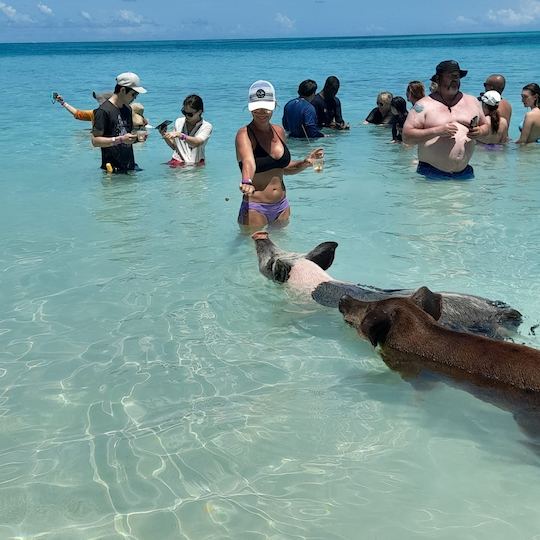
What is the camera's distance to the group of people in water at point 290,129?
22.2 ft

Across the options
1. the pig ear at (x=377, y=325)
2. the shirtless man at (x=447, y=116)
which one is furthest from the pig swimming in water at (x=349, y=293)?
the shirtless man at (x=447, y=116)

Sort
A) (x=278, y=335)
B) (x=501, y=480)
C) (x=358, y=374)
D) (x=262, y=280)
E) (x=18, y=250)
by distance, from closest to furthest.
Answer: (x=501, y=480) → (x=358, y=374) → (x=278, y=335) → (x=262, y=280) → (x=18, y=250)

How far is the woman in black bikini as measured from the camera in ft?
21.0

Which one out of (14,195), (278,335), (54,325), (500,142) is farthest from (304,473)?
(500,142)

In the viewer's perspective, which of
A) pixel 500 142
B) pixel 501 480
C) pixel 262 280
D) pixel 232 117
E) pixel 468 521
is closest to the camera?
pixel 468 521

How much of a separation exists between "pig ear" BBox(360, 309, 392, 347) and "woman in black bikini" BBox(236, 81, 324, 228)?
2197mm

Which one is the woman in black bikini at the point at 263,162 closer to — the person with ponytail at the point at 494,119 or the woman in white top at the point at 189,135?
the woman in white top at the point at 189,135

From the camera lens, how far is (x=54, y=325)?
5652 mm

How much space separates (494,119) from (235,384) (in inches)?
363

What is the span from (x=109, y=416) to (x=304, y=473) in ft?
4.29

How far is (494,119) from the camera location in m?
12.2

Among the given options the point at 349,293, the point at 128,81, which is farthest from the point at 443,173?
the point at 349,293

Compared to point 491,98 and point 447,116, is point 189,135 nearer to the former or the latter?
point 447,116

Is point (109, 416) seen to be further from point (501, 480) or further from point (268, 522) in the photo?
point (501, 480)
